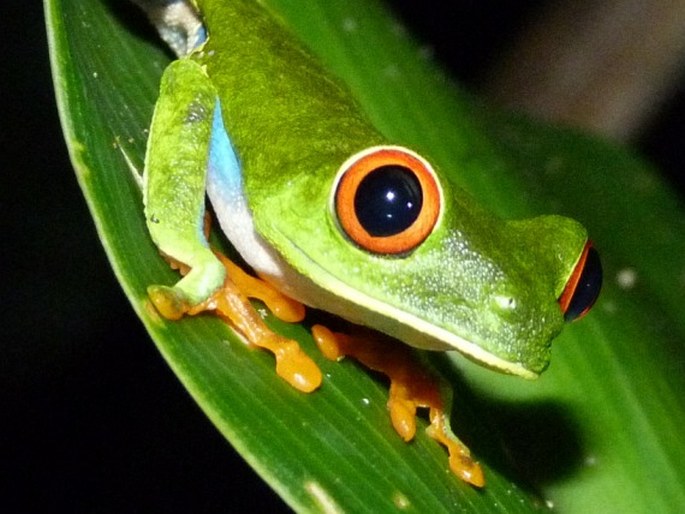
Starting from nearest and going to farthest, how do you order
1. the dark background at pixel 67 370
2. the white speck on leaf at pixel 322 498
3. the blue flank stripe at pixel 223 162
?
1. the white speck on leaf at pixel 322 498
2. the blue flank stripe at pixel 223 162
3. the dark background at pixel 67 370

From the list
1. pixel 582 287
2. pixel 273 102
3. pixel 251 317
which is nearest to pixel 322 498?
pixel 251 317

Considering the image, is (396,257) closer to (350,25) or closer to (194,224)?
(194,224)

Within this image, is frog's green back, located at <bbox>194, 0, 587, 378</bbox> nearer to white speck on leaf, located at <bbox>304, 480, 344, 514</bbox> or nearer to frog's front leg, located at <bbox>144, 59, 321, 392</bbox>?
frog's front leg, located at <bbox>144, 59, 321, 392</bbox>

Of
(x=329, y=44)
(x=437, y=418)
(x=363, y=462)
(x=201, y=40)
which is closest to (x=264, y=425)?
(x=363, y=462)

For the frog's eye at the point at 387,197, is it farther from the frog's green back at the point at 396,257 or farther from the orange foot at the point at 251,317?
the orange foot at the point at 251,317

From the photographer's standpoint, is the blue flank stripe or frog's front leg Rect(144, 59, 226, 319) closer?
frog's front leg Rect(144, 59, 226, 319)

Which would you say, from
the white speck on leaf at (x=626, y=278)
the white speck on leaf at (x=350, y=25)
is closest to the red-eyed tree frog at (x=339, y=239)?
the white speck on leaf at (x=350, y=25)

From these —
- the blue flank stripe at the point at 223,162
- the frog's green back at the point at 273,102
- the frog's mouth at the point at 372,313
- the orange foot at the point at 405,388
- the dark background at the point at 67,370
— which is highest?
the frog's green back at the point at 273,102

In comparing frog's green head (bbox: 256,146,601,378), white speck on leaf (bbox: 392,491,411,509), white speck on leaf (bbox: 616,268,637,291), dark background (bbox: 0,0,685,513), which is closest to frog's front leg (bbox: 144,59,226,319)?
frog's green head (bbox: 256,146,601,378)
